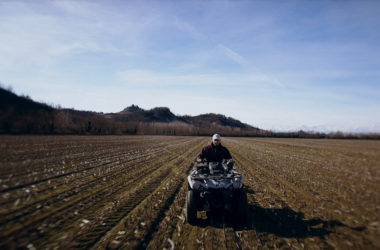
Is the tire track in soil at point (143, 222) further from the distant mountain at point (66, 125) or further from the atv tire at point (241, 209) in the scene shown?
the distant mountain at point (66, 125)

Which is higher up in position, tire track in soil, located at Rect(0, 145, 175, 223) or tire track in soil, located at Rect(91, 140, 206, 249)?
tire track in soil, located at Rect(0, 145, 175, 223)

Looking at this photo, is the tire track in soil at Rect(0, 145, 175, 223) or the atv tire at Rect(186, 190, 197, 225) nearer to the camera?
the atv tire at Rect(186, 190, 197, 225)

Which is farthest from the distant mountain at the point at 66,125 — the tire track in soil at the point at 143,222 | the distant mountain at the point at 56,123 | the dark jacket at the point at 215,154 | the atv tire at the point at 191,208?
the atv tire at the point at 191,208

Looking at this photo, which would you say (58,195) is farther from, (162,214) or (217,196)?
(217,196)

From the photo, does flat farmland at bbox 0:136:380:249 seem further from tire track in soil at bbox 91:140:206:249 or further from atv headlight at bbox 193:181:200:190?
atv headlight at bbox 193:181:200:190

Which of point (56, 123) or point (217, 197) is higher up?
point (56, 123)

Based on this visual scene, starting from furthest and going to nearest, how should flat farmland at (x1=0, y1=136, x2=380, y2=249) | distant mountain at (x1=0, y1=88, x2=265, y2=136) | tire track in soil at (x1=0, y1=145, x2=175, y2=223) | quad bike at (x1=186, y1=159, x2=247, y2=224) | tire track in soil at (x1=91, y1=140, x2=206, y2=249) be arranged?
1. distant mountain at (x1=0, y1=88, x2=265, y2=136)
2. tire track in soil at (x1=0, y1=145, x2=175, y2=223)
3. quad bike at (x1=186, y1=159, x2=247, y2=224)
4. flat farmland at (x1=0, y1=136, x2=380, y2=249)
5. tire track in soil at (x1=91, y1=140, x2=206, y2=249)

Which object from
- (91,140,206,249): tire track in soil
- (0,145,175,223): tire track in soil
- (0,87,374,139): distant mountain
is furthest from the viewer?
(0,87,374,139): distant mountain

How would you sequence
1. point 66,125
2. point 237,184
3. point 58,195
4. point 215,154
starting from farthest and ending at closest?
point 66,125 → point 58,195 → point 215,154 → point 237,184

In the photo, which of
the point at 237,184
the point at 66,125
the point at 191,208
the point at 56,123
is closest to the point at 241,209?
the point at 237,184

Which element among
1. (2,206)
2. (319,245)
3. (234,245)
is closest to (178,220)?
(234,245)

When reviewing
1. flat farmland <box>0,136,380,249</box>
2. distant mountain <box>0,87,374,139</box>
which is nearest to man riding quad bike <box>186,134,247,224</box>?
flat farmland <box>0,136,380,249</box>

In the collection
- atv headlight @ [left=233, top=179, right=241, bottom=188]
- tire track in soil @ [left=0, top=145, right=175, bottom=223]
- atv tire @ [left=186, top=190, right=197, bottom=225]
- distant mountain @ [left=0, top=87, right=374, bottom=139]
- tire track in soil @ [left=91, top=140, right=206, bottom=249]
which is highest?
distant mountain @ [left=0, top=87, right=374, bottom=139]

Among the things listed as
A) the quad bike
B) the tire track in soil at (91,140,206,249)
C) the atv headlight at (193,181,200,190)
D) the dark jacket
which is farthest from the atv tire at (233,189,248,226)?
the tire track in soil at (91,140,206,249)
